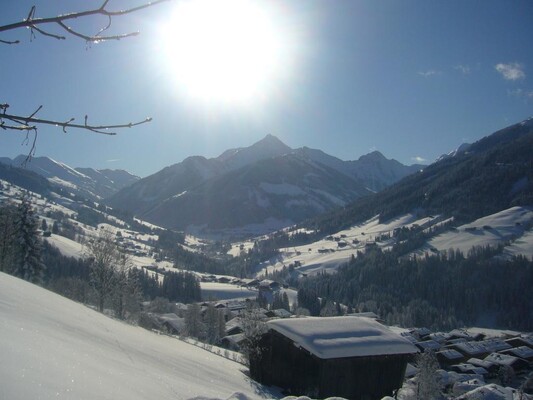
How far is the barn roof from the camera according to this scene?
19359 millimetres

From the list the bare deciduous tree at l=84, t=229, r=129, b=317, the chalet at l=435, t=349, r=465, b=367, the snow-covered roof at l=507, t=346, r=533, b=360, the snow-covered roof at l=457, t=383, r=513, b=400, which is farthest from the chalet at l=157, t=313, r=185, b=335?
the snow-covered roof at l=507, t=346, r=533, b=360

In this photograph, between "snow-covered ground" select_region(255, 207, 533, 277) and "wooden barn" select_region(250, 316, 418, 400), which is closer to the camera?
"wooden barn" select_region(250, 316, 418, 400)

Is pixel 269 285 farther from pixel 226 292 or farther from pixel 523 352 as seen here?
pixel 523 352

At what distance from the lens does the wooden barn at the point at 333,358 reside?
1939 cm

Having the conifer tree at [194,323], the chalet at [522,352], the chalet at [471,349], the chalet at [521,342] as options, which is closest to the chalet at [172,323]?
the conifer tree at [194,323]

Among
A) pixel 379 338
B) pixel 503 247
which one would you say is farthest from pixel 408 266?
pixel 379 338

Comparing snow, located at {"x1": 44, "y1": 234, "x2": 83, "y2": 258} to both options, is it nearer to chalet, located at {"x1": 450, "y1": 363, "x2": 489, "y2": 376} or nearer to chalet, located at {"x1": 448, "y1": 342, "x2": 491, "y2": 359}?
chalet, located at {"x1": 448, "y1": 342, "x2": 491, "y2": 359}

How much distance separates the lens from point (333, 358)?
62.3ft

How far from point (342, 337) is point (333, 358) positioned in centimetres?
149

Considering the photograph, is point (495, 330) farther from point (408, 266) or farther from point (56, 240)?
point (56, 240)

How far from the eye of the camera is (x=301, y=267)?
16825cm

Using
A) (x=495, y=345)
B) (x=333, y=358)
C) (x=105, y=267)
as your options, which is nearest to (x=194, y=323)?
(x=105, y=267)

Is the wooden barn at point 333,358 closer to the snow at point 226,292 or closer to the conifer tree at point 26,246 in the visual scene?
the conifer tree at point 26,246

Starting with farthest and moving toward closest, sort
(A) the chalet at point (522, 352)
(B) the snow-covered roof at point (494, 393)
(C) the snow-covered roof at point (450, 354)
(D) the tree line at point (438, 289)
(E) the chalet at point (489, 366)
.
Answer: (D) the tree line at point (438, 289), (C) the snow-covered roof at point (450, 354), (A) the chalet at point (522, 352), (E) the chalet at point (489, 366), (B) the snow-covered roof at point (494, 393)
